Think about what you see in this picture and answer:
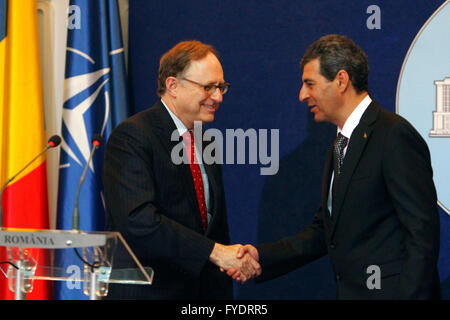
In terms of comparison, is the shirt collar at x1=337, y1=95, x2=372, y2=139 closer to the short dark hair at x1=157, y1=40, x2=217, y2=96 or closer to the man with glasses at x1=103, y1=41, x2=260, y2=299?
the man with glasses at x1=103, y1=41, x2=260, y2=299

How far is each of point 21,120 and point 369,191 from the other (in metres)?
2.27

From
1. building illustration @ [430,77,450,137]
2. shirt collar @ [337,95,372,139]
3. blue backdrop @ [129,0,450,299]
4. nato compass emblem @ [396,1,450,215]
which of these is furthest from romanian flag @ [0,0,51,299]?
building illustration @ [430,77,450,137]

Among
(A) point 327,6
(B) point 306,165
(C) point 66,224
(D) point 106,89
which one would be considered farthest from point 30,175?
(A) point 327,6

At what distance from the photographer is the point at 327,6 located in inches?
166

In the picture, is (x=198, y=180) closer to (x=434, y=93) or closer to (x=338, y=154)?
(x=338, y=154)

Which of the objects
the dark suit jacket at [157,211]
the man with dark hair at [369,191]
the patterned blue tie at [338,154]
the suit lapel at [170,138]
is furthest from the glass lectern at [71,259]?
the patterned blue tie at [338,154]

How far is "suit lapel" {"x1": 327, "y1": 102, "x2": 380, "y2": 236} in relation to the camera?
3035 mm

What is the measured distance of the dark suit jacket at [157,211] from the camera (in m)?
3.04

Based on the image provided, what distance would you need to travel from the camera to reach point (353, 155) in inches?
120

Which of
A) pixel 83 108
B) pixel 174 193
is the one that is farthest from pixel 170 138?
pixel 83 108

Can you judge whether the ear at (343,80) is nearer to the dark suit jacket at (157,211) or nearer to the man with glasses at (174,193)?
the man with glasses at (174,193)

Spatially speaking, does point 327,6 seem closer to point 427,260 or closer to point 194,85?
point 194,85

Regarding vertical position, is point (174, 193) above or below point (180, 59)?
below

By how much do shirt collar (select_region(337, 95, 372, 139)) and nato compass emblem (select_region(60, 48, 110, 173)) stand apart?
1.64 meters
